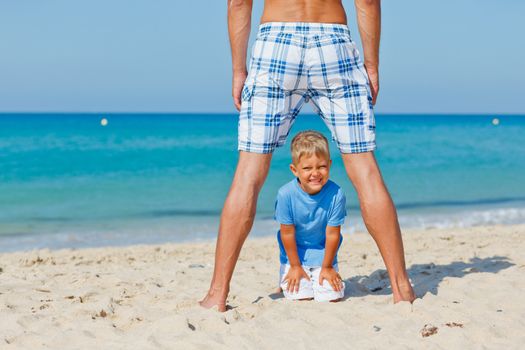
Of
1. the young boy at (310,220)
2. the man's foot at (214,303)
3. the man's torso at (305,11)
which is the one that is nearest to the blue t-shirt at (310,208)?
the young boy at (310,220)

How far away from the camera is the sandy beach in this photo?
353 cm

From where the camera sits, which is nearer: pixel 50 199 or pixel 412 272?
pixel 412 272

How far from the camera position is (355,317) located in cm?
→ 392

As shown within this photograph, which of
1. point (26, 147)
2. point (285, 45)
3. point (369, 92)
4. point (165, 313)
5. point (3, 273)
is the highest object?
point (285, 45)

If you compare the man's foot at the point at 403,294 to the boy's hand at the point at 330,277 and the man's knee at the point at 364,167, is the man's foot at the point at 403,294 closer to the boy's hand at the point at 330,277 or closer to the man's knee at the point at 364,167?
→ the boy's hand at the point at 330,277

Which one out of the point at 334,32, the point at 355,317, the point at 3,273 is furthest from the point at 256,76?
the point at 3,273

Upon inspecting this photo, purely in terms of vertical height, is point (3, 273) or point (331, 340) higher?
point (331, 340)

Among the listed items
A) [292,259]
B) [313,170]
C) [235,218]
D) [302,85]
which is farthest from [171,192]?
[302,85]

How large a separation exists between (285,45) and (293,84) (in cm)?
22

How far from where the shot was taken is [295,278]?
4277 mm

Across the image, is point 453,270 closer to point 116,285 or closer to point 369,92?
point 369,92

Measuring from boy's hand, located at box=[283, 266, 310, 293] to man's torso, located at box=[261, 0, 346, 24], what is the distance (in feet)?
4.88

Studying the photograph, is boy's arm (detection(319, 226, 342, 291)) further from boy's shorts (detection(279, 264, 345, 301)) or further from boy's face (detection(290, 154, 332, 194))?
boy's face (detection(290, 154, 332, 194))

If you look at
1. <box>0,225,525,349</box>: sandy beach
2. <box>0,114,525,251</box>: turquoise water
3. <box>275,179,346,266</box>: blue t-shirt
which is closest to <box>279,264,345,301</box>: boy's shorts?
<box>0,225,525,349</box>: sandy beach
